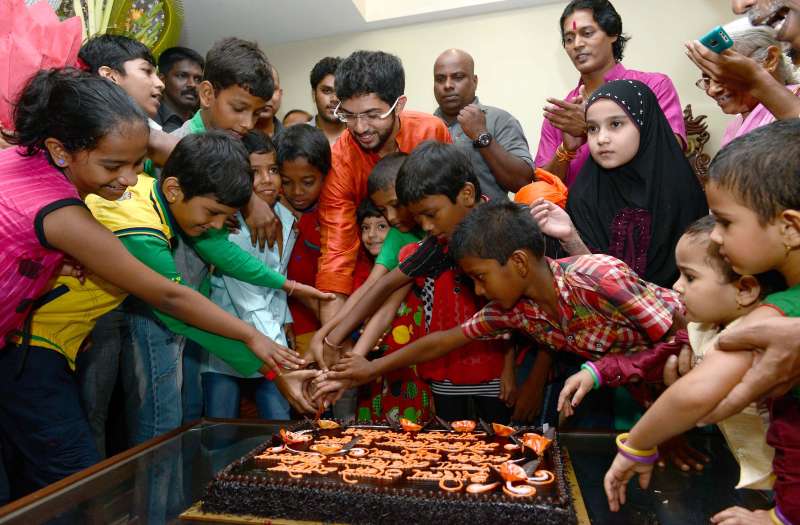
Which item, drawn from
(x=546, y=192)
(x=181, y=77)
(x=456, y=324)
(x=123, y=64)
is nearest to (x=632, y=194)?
(x=546, y=192)

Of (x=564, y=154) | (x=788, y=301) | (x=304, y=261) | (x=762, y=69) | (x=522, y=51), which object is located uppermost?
(x=522, y=51)

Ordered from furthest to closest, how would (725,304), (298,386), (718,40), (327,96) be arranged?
(327,96), (298,386), (718,40), (725,304)

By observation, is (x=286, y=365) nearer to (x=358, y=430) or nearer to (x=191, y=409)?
(x=358, y=430)

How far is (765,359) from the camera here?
4.05 feet

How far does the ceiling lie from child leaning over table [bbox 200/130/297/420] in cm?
236

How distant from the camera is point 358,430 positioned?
2.12 metres

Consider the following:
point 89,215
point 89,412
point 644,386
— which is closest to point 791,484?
point 644,386

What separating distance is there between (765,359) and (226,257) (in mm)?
1785

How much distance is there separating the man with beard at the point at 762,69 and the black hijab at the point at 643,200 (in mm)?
347

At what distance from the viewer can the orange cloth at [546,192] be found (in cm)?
252

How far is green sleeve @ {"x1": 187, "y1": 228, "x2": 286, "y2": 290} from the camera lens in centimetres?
241

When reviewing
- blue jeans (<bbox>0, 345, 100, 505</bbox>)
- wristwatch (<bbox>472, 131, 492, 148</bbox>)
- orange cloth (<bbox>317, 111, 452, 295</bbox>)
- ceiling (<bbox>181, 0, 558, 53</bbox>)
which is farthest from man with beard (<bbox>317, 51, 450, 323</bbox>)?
ceiling (<bbox>181, 0, 558, 53</bbox>)

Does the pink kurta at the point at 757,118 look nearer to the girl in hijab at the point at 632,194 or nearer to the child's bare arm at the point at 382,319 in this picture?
the girl in hijab at the point at 632,194

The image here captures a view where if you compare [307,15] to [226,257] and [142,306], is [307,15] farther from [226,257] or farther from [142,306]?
[142,306]
